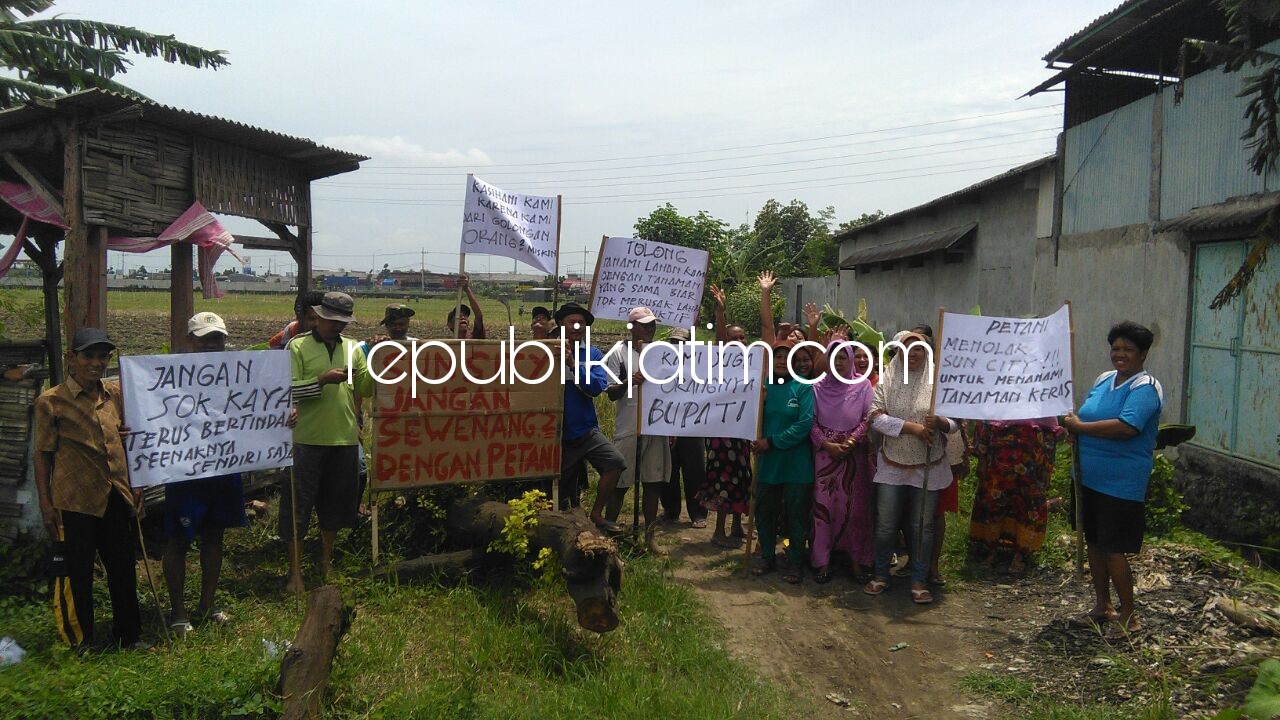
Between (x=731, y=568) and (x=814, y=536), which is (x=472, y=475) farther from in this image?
(x=814, y=536)

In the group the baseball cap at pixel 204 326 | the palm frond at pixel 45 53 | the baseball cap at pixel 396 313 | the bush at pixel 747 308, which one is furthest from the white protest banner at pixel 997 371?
the bush at pixel 747 308

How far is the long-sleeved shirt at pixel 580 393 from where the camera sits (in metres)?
6.64

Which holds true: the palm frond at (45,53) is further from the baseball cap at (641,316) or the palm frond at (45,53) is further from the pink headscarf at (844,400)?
the pink headscarf at (844,400)

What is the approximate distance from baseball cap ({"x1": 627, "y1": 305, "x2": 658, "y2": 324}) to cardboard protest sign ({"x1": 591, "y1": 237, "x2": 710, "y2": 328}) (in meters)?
0.42

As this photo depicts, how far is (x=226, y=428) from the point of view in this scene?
203 inches

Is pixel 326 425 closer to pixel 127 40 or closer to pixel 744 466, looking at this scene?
pixel 744 466

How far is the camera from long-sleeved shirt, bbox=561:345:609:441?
6645 mm

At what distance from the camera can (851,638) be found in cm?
554

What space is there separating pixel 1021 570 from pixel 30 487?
691cm

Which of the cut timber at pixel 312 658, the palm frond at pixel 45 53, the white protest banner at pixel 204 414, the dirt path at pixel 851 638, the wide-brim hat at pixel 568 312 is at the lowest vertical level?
the dirt path at pixel 851 638

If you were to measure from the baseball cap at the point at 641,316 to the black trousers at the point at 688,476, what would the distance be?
1166 mm

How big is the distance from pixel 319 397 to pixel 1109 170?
947cm

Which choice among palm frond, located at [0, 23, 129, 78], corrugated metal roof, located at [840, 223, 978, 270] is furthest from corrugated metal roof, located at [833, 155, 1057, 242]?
palm frond, located at [0, 23, 129, 78]

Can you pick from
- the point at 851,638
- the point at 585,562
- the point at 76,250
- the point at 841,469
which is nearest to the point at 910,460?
the point at 841,469
